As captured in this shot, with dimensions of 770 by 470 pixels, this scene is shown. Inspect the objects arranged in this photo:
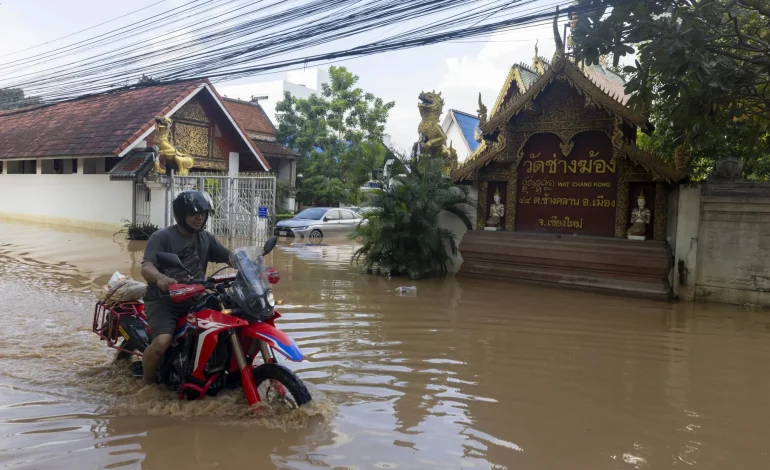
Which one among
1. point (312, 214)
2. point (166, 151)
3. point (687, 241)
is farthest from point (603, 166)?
point (166, 151)

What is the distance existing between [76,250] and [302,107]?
632 inches

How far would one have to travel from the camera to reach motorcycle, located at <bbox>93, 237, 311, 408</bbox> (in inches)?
141

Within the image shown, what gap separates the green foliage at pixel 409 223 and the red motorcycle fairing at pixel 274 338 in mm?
6887

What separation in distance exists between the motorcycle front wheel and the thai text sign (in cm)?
775

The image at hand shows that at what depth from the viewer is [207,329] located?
3705 mm

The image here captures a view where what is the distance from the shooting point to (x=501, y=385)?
15.4 feet

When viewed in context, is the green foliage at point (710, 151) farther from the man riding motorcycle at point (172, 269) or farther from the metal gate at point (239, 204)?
the metal gate at point (239, 204)

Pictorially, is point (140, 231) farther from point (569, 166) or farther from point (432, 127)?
point (569, 166)

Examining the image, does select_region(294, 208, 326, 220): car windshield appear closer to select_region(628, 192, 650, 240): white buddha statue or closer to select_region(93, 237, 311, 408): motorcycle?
select_region(628, 192, 650, 240): white buddha statue

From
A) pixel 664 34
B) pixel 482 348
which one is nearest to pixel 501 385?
pixel 482 348

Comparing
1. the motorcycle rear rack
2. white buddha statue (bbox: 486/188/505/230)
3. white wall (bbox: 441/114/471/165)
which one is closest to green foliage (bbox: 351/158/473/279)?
white buddha statue (bbox: 486/188/505/230)

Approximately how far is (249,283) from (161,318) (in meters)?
0.80

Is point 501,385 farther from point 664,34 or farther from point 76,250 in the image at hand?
point 76,250

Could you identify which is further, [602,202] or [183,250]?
[602,202]
